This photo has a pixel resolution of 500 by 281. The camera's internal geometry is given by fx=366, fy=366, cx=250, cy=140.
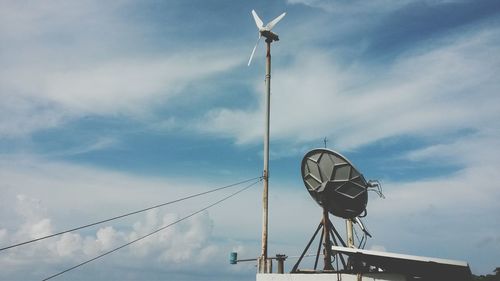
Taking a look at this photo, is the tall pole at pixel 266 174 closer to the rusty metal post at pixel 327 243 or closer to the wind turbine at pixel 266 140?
the wind turbine at pixel 266 140

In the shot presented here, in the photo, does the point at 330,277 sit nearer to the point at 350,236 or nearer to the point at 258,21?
the point at 350,236

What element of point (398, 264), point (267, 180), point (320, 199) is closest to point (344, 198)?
point (320, 199)

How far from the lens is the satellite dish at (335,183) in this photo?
19875 millimetres

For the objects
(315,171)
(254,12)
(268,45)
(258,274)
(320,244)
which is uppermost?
(254,12)

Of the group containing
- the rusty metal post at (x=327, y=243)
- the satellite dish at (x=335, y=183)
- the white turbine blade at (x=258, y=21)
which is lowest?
the rusty metal post at (x=327, y=243)

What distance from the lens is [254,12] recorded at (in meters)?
26.6

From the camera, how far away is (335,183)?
2034 centimetres

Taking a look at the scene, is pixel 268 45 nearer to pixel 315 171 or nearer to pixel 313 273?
pixel 315 171

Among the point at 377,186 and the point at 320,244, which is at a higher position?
the point at 377,186

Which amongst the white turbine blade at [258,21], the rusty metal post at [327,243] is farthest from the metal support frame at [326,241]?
the white turbine blade at [258,21]

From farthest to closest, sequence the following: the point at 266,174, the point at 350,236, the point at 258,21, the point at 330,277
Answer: the point at 258,21
the point at 350,236
the point at 266,174
the point at 330,277

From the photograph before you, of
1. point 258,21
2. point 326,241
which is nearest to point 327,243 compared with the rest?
point 326,241

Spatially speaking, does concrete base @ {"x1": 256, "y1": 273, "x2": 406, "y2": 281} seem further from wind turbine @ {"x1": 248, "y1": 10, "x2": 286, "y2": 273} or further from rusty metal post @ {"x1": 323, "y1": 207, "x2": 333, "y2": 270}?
rusty metal post @ {"x1": 323, "y1": 207, "x2": 333, "y2": 270}

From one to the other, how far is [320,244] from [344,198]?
296 centimetres
